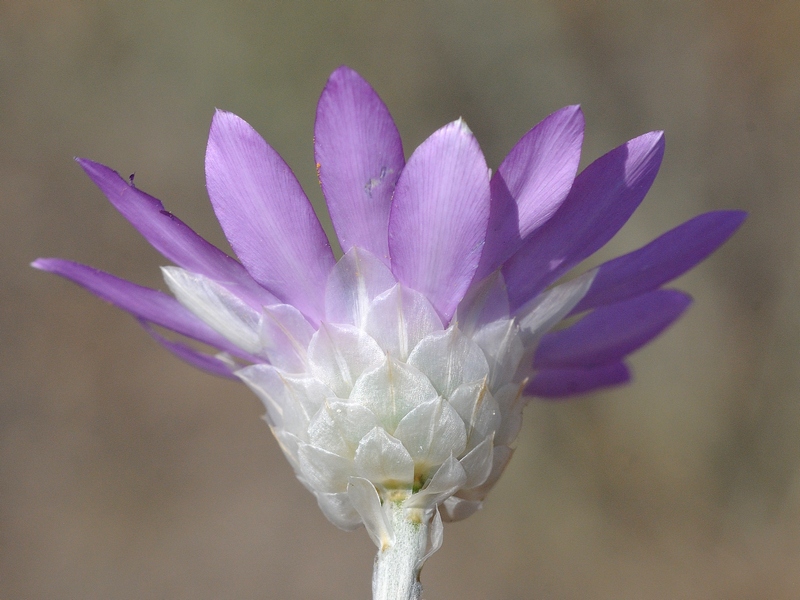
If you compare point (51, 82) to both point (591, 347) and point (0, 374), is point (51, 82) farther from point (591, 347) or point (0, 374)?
point (591, 347)

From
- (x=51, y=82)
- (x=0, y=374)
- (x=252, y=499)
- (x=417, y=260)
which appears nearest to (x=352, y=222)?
(x=417, y=260)

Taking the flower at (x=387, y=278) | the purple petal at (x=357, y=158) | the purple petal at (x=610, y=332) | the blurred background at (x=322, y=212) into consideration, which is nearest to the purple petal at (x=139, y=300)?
the flower at (x=387, y=278)

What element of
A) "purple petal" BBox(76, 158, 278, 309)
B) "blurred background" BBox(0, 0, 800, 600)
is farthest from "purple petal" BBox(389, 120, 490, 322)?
"blurred background" BBox(0, 0, 800, 600)

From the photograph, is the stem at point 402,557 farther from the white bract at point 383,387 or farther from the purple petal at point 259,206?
the purple petal at point 259,206

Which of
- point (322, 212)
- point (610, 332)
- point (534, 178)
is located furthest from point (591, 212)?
point (322, 212)

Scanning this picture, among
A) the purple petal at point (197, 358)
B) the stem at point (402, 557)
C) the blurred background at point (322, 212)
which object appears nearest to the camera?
the stem at point (402, 557)

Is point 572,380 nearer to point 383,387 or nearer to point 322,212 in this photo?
point 383,387
